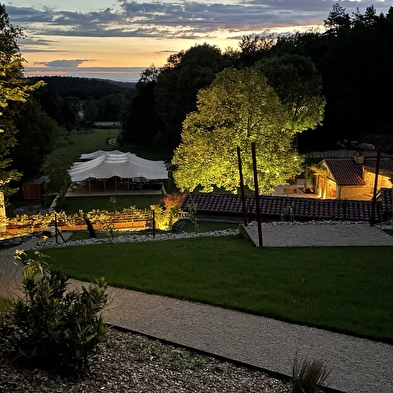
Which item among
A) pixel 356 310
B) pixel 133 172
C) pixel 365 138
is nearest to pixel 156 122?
pixel 365 138

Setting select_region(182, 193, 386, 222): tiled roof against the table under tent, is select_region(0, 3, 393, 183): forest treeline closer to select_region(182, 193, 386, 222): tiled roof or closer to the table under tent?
the table under tent

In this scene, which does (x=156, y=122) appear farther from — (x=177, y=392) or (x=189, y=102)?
(x=177, y=392)

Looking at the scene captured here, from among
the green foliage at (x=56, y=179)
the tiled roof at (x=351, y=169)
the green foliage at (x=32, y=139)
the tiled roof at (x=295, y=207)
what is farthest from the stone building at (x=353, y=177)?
the green foliage at (x=32, y=139)

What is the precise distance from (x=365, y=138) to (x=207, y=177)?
2987cm

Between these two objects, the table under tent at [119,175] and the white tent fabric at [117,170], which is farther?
the table under tent at [119,175]

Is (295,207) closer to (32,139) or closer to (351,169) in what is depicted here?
(351,169)

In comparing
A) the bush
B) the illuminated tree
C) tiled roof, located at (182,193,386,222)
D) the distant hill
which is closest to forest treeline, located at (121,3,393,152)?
the illuminated tree

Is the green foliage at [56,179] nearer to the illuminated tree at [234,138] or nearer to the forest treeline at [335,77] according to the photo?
the illuminated tree at [234,138]

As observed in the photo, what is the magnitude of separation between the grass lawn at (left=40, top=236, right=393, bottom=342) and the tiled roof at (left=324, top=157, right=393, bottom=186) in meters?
14.2

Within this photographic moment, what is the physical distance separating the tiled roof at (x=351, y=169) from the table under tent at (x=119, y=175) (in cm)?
1040

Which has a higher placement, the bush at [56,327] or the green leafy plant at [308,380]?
the bush at [56,327]

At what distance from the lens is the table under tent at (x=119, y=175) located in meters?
30.0

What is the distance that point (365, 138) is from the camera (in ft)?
157

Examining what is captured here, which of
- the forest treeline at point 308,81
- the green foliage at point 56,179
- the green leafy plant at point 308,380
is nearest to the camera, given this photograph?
the green leafy plant at point 308,380
